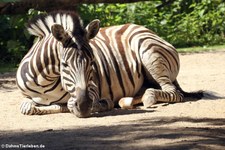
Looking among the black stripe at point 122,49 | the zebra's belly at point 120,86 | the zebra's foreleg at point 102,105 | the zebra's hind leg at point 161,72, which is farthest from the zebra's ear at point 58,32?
the zebra's hind leg at point 161,72

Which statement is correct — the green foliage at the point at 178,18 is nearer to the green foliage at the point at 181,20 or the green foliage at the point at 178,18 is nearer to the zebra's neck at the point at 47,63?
the green foliage at the point at 181,20

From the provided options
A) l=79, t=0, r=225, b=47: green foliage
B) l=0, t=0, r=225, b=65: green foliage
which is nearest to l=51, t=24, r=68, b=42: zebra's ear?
l=0, t=0, r=225, b=65: green foliage

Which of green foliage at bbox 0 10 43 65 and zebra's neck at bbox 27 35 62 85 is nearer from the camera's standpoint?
zebra's neck at bbox 27 35 62 85

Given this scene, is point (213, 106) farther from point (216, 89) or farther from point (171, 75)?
point (216, 89)

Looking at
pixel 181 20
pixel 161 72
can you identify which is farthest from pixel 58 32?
pixel 181 20

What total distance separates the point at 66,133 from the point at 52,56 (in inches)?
70.0

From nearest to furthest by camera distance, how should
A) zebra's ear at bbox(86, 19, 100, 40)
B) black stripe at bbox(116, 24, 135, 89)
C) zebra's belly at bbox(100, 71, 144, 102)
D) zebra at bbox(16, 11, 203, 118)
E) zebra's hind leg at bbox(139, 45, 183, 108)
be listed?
1. zebra at bbox(16, 11, 203, 118)
2. zebra's ear at bbox(86, 19, 100, 40)
3. zebra's belly at bbox(100, 71, 144, 102)
4. zebra's hind leg at bbox(139, 45, 183, 108)
5. black stripe at bbox(116, 24, 135, 89)

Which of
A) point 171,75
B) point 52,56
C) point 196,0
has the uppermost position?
point 52,56

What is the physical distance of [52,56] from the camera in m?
8.16

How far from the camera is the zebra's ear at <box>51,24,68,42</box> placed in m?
7.80

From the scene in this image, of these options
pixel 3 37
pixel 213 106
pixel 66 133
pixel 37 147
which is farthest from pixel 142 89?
pixel 3 37

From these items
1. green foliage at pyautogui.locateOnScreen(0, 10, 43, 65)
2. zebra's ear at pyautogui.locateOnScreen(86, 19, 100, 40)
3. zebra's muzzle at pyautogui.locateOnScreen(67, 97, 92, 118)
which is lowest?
green foliage at pyautogui.locateOnScreen(0, 10, 43, 65)

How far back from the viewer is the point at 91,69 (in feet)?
26.0

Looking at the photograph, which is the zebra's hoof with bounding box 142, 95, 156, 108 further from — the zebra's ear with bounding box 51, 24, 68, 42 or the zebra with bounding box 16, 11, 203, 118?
the zebra's ear with bounding box 51, 24, 68, 42
